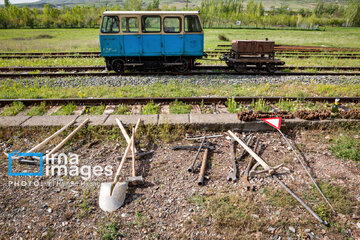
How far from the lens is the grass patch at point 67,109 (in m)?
6.57

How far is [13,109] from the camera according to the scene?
22.1 ft

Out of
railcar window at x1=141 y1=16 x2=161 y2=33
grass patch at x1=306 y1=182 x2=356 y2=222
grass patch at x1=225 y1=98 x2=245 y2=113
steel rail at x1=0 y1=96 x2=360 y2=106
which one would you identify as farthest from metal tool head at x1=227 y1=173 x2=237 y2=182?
railcar window at x1=141 y1=16 x2=161 y2=33

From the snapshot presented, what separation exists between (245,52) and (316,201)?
853 centimetres

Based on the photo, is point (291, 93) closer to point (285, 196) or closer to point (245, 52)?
point (245, 52)

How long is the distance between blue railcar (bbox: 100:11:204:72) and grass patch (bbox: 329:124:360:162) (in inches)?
268

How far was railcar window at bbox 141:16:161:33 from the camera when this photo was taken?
10.1m

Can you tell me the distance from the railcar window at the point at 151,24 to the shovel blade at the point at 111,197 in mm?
8205

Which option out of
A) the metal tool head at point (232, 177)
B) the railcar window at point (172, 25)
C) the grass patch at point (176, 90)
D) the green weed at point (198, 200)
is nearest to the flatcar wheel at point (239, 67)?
the grass patch at point (176, 90)

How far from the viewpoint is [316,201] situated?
3.66 metres

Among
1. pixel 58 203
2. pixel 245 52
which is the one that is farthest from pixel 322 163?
pixel 245 52

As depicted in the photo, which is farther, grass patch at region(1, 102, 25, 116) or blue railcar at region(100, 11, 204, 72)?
blue railcar at region(100, 11, 204, 72)

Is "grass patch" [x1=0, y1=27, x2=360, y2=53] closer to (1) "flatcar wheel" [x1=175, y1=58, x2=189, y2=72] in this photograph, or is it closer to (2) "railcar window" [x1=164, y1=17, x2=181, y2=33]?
(1) "flatcar wheel" [x1=175, y1=58, x2=189, y2=72]

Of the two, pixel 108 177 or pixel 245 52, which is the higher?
pixel 245 52

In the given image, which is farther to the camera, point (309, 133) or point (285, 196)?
point (309, 133)
